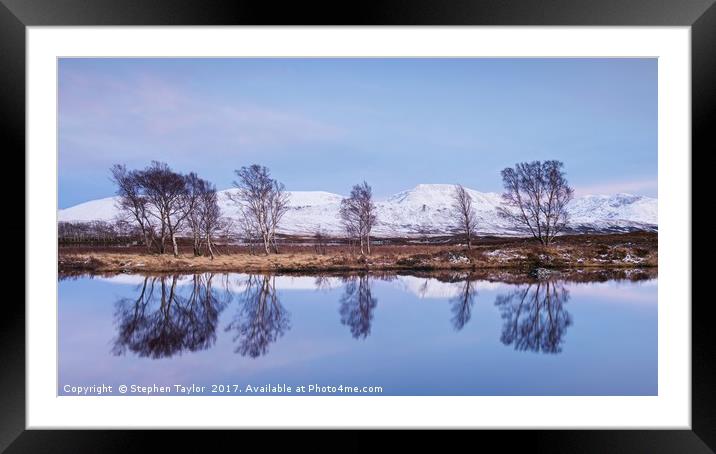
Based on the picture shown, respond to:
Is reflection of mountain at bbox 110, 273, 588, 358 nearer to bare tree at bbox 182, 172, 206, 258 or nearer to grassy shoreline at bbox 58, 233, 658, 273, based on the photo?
grassy shoreline at bbox 58, 233, 658, 273

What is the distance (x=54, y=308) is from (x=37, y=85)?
169 cm

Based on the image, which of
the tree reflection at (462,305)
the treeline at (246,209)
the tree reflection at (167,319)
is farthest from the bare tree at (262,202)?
the tree reflection at (462,305)

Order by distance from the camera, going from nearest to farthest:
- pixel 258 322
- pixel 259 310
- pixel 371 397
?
pixel 371 397, pixel 258 322, pixel 259 310

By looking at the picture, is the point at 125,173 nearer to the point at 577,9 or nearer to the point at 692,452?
the point at 577,9

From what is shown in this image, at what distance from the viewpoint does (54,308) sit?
3.30m

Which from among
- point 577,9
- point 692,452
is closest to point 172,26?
point 577,9

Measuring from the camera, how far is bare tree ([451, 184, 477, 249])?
6.63 m

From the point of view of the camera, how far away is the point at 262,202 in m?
6.52

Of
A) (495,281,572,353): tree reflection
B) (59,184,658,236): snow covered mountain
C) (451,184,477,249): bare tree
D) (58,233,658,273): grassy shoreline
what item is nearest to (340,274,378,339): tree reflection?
(58,233,658,273): grassy shoreline

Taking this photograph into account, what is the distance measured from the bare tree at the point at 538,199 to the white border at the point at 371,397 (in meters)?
2.62

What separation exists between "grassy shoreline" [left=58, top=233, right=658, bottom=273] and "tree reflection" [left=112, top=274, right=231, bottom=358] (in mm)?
576

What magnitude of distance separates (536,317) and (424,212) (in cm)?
249

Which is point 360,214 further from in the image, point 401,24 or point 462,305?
point 401,24

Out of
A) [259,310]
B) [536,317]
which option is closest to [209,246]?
[259,310]
